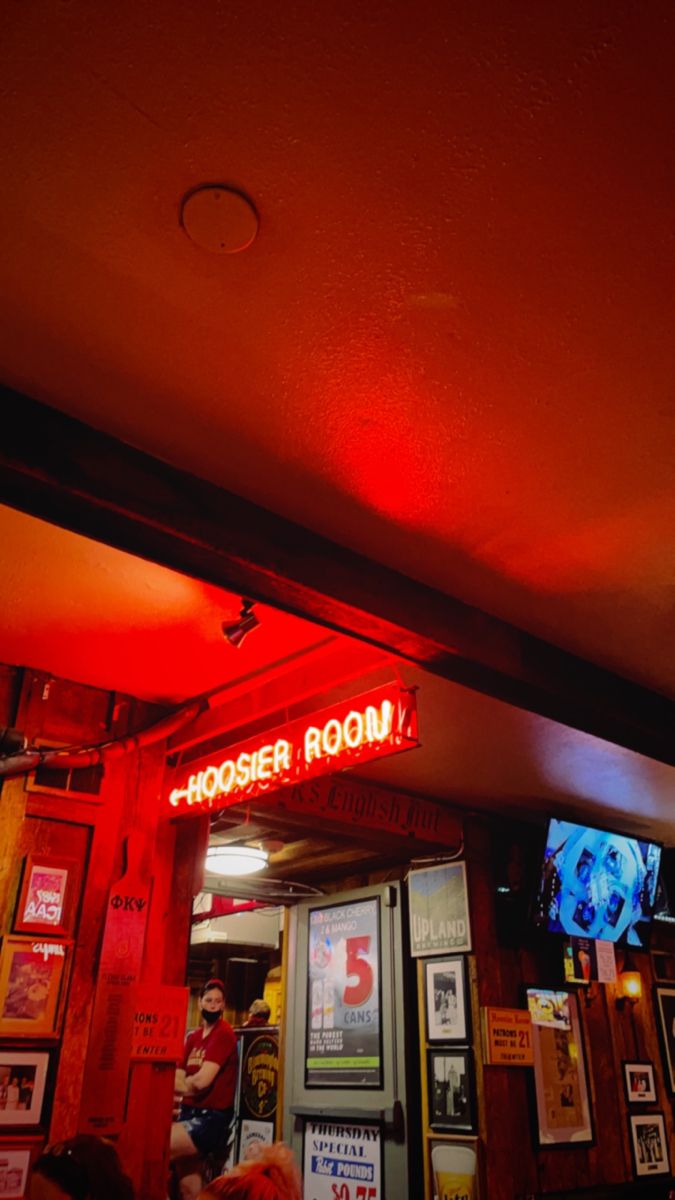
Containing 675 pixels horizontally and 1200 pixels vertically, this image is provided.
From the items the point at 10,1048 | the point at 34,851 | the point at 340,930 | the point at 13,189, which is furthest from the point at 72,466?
the point at 340,930

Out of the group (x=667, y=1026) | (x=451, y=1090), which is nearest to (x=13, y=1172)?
(x=451, y=1090)

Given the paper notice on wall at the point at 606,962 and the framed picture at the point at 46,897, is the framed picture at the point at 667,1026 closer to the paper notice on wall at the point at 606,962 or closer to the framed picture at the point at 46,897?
the paper notice on wall at the point at 606,962

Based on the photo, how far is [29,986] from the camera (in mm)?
3465

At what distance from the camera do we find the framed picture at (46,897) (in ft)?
11.7

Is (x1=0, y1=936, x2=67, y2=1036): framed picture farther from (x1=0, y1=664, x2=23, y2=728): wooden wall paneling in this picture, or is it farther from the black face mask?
the black face mask

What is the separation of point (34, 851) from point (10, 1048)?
0.77m

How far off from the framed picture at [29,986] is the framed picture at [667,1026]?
556 centimetres

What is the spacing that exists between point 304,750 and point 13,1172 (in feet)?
6.37

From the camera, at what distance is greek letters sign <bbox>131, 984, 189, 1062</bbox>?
3762 millimetres

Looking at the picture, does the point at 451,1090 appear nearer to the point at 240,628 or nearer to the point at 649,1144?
the point at 649,1144

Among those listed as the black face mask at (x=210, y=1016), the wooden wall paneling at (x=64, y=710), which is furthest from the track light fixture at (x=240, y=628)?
the black face mask at (x=210, y=1016)

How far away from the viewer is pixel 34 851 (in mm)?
3707

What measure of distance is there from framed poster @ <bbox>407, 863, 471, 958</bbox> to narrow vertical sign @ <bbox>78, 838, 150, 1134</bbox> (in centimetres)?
292

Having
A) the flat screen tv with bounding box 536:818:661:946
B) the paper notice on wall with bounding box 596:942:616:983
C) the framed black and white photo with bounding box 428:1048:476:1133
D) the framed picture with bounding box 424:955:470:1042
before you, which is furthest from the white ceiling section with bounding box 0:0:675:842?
the paper notice on wall with bounding box 596:942:616:983
